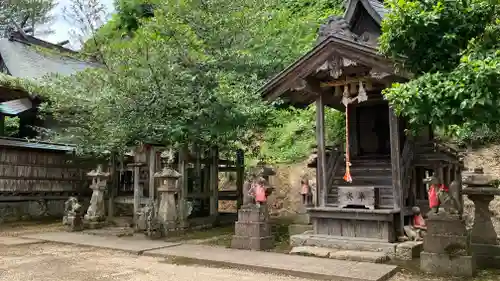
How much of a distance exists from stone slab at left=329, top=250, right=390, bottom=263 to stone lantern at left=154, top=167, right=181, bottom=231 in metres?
4.54

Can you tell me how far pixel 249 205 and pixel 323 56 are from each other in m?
3.62

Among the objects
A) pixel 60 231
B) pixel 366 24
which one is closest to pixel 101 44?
pixel 60 231

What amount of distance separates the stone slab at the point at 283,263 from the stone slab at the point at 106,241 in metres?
0.50

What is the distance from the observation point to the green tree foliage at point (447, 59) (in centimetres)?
489

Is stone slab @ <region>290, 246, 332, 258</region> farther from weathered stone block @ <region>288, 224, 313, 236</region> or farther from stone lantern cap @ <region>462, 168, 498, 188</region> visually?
stone lantern cap @ <region>462, 168, 498, 188</region>

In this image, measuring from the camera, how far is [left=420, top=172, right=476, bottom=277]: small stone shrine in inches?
264

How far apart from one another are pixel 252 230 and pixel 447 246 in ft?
12.6

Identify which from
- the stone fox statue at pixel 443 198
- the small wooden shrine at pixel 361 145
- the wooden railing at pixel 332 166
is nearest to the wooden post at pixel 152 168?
the small wooden shrine at pixel 361 145

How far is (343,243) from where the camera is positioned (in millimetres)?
8758

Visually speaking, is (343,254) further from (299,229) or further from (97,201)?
(97,201)

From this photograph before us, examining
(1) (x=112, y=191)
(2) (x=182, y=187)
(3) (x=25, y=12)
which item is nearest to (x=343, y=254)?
(2) (x=182, y=187)

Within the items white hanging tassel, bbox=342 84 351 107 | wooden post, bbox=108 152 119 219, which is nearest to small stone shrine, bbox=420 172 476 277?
white hanging tassel, bbox=342 84 351 107

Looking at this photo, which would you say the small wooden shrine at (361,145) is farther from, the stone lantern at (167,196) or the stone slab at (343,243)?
the stone lantern at (167,196)

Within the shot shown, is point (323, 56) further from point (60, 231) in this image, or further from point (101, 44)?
point (60, 231)
